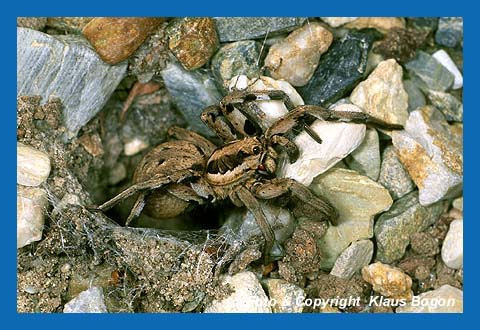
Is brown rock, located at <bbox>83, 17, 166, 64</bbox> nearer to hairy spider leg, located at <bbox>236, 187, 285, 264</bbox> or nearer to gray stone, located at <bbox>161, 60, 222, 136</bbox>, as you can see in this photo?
gray stone, located at <bbox>161, 60, 222, 136</bbox>

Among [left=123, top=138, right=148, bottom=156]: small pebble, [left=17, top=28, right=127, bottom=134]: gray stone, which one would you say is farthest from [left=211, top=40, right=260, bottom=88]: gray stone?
[left=123, top=138, right=148, bottom=156]: small pebble

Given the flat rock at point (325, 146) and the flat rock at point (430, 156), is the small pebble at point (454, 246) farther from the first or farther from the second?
the flat rock at point (325, 146)

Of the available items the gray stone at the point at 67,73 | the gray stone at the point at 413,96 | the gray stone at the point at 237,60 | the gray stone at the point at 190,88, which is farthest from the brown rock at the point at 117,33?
the gray stone at the point at 413,96

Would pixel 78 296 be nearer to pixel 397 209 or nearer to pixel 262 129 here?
pixel 262 129

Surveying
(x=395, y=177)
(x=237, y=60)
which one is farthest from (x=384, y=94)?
(x=237, y=60)

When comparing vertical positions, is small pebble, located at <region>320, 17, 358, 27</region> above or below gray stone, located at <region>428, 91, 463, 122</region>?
above

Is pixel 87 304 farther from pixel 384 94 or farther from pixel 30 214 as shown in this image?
pixel 384 94

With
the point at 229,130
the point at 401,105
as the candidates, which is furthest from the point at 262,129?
the point at 401,105
